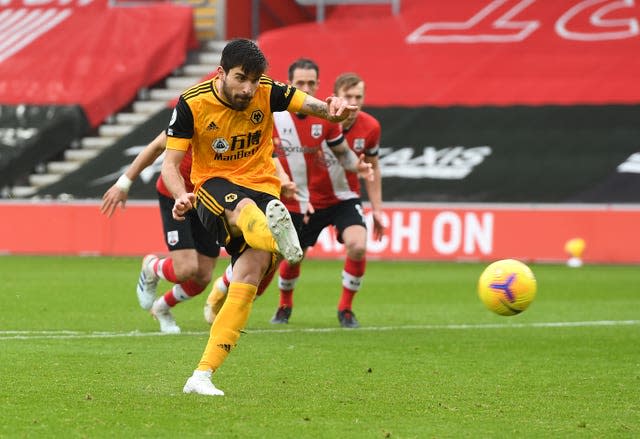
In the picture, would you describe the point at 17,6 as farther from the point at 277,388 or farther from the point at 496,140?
the point at 277,388

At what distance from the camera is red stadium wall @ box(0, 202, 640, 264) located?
19906 millimetres

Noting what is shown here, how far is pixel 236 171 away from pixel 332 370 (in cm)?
152

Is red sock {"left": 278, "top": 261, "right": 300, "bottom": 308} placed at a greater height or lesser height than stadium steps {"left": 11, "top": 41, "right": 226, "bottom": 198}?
greater

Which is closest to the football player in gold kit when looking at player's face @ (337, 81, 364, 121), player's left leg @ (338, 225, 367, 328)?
player's face @ (337, 81, 364, 121)

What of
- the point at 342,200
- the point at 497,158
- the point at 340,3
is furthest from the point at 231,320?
the point at 340,3

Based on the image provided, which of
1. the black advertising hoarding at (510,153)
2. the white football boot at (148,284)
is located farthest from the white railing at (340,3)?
the white football boot at (148,284)

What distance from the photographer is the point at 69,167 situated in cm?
2609

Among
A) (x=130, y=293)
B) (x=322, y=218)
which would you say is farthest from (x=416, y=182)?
(x=322, y=218)

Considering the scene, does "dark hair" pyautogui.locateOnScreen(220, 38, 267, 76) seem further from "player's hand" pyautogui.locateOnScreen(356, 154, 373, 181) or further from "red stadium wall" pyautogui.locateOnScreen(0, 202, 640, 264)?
"red stadium wall" pyautogui.locateOnScreen(0, 202, 640, 264)

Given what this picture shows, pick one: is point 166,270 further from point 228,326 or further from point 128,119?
point 128,119

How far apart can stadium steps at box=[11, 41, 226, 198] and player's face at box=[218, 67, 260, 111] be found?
60.4 ft

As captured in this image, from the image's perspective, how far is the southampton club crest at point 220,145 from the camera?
22.9 ft

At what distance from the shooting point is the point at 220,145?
7.00 metres

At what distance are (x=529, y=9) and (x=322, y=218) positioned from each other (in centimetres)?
1758
